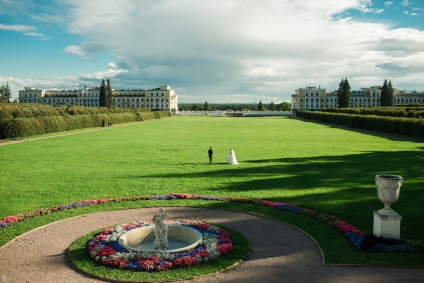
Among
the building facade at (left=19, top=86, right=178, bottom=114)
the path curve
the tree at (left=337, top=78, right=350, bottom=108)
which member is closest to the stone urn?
the path curve

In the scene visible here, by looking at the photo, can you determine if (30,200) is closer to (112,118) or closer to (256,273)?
(256,273)

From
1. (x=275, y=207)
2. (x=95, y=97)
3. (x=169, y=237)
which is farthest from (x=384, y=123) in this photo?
(x=95, y=97)

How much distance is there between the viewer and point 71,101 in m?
188

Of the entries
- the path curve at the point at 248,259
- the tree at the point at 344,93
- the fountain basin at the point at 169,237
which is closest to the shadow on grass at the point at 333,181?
the path curve at the point at 248,259

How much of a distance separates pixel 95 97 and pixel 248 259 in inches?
7455

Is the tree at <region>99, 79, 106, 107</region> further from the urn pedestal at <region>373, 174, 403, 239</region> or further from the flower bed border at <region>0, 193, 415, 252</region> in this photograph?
the urn pedestal at <region>373, 174, 403, 239</region>

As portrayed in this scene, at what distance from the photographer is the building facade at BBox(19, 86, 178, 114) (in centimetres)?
18650

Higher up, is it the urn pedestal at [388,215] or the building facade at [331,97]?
the building facade at [331,97]

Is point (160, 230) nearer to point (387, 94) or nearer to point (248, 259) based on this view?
point (248, 259)

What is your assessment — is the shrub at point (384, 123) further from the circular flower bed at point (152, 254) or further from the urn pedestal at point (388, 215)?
the circular flower bed at point (152, 254)

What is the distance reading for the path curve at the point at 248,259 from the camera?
314 inches

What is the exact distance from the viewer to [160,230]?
30.8 ft

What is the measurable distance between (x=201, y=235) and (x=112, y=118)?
68.5 meters

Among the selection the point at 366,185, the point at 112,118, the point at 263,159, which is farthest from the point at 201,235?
the point at 112,118
